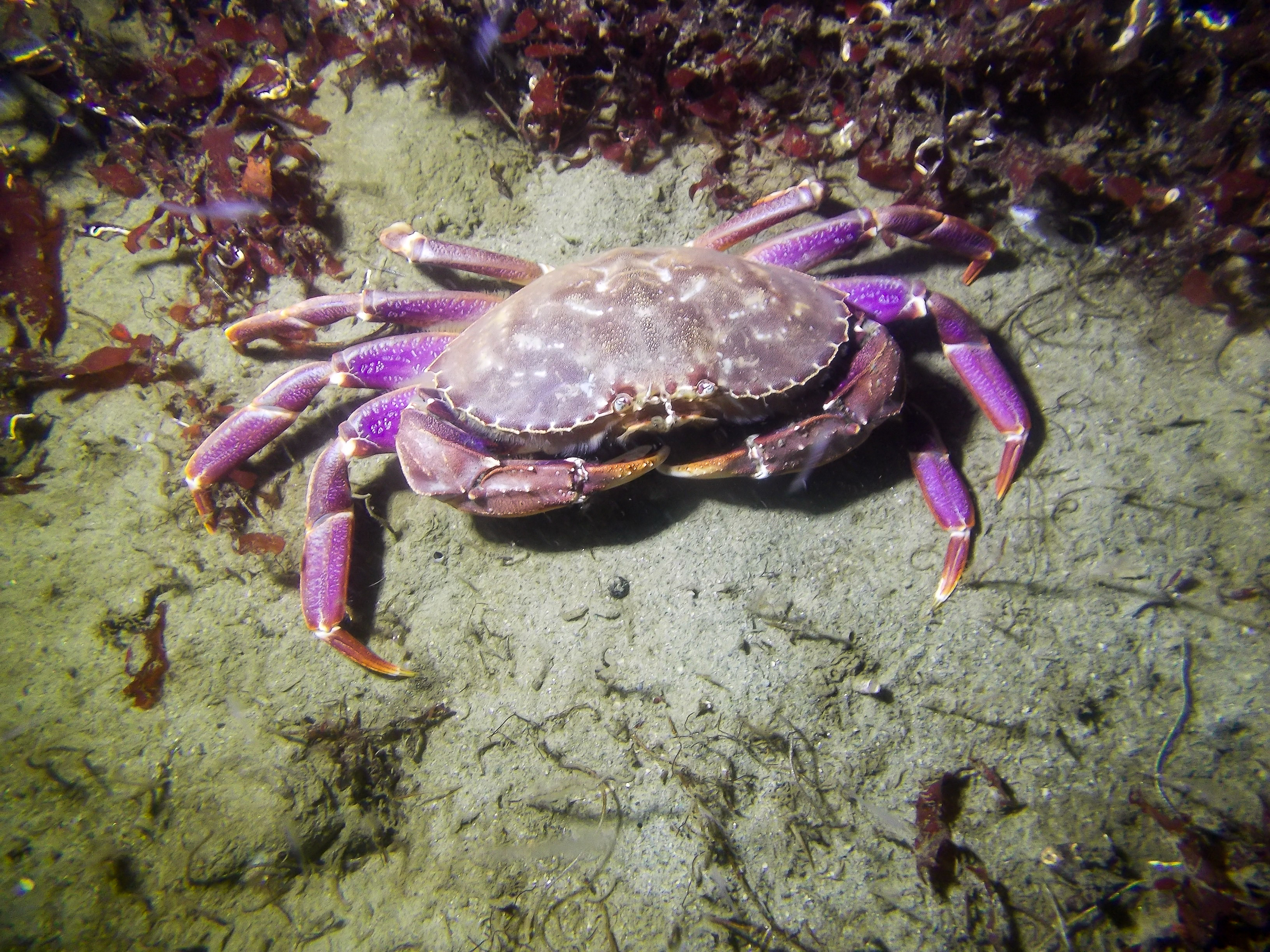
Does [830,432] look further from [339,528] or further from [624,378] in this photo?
[339,528]

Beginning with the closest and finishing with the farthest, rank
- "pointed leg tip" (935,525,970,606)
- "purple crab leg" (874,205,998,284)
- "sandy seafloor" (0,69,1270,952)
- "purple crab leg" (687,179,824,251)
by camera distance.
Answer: "sandy seafloor" (0,69,1270,952) < "pointed leg tip" (935,525,970,606) < "purple crab leg" (874,205,998,284) < "purple crab leg" (687,179,824,251)

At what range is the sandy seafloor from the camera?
105 inches

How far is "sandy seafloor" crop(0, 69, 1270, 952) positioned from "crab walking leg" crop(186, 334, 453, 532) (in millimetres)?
301

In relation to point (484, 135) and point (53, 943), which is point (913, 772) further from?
point (484, 135)

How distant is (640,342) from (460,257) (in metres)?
1.40

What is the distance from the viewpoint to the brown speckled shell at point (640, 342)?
2.53m

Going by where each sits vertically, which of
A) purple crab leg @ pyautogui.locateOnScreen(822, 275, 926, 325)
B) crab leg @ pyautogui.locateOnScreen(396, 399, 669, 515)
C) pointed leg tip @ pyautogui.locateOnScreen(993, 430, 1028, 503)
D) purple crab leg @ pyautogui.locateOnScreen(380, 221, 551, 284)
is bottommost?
pointed leg tip @ pyautogui.locateOnScreen(993, 430, 1028, 503)

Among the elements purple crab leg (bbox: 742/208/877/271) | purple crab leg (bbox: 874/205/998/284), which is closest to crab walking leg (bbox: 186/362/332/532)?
purple crab leg (bbox: 742/208/877/271)

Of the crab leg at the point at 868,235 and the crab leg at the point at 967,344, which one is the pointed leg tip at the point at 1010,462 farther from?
the crab leg at the point at 868,235

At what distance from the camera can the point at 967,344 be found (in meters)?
2.99

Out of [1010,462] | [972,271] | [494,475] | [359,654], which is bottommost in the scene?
[359,654]

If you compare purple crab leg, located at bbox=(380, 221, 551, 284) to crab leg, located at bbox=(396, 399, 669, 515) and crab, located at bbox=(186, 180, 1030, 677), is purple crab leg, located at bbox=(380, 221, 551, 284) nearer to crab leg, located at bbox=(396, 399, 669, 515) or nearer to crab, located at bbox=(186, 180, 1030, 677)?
crab, located at bbox=(186, 180, 1030, 677)

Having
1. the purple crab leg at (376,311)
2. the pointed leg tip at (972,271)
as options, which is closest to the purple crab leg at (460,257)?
the purple crab leg at (376,311)

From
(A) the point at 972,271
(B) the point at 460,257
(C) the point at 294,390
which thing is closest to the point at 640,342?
(B) the point at 460,257
